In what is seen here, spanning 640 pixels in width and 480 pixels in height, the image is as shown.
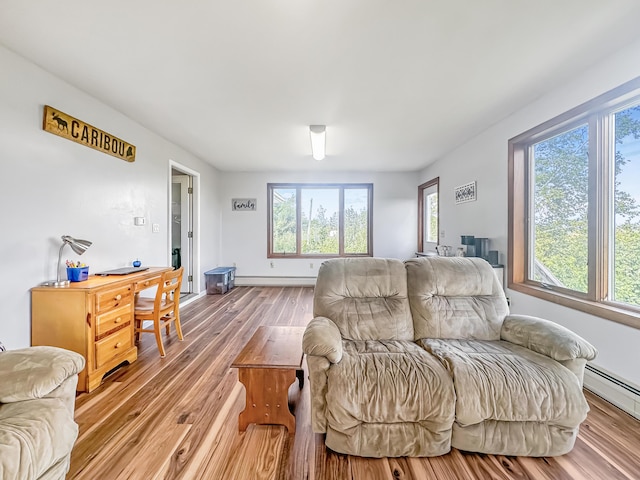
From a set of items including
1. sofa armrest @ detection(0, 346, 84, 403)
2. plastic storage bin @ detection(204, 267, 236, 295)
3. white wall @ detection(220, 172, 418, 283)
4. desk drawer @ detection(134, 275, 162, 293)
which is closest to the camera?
sofa armrest @ detection(0, 346, 84, 403)

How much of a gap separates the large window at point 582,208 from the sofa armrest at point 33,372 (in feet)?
10.9

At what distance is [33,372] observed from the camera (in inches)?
45.9

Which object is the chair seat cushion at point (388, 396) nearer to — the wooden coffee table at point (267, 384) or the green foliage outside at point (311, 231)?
the wooden coffee table at point (267, 384)

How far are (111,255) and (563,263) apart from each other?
4461 millimetres

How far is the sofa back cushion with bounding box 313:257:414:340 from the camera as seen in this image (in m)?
1.91

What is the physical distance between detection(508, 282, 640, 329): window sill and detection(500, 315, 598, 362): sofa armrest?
578 millimetres

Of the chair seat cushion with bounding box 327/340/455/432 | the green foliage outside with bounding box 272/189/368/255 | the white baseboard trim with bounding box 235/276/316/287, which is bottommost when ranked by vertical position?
the white baseboard trim with bounding box 235/276/316/287

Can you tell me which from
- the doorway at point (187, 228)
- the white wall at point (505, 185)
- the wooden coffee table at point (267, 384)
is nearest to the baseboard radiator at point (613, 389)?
the white wall at point (505, 185)

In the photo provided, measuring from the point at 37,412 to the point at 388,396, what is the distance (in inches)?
60.3

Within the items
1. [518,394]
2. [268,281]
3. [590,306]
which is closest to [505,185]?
[590,306]

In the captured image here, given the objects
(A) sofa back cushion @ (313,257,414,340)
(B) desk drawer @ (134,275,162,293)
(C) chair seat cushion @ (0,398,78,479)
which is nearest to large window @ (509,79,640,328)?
(A) sofa back cushion @ (313,257,414,340)

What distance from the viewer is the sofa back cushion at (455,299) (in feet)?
6.29

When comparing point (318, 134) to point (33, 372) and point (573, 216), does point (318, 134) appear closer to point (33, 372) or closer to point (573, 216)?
point (573, 216)

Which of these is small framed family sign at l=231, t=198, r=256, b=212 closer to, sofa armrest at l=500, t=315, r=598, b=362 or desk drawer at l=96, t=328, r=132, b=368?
desk drawer at l=96, t=328, r=132, b=368
